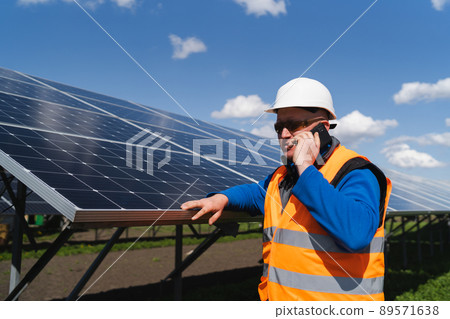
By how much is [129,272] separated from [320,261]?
1259 centimetres

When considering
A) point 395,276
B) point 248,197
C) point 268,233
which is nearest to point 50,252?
point 248,197

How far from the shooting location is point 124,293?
11.1m

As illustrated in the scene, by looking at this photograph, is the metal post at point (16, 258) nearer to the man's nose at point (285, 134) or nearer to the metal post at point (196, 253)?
the metal post at point (196, 253)

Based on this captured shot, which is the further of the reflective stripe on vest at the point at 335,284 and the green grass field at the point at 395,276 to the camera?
the green grass field at the point at 395,276

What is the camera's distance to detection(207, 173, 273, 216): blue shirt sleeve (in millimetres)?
3787

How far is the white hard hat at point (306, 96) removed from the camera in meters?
3.09

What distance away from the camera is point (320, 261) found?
2.68 m

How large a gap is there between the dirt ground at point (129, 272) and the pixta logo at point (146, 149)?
3.30 meters

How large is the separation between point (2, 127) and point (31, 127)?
0.54 metres

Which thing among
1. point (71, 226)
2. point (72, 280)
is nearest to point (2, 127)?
point (71, 226)

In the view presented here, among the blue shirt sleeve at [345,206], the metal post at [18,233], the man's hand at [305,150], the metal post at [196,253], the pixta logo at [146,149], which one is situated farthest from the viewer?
the metal post at [196,253]

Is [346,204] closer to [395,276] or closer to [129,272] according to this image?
[129,272]

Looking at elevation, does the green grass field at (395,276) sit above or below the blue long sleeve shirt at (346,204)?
below

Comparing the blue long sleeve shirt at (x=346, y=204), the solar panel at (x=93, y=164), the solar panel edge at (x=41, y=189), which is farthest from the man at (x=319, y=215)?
the solar panel edge at (x=41, y=189)
